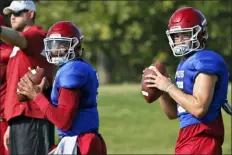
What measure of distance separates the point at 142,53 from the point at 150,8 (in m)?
7.76

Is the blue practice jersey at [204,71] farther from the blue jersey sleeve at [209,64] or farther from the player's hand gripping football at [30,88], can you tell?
the player's hand gripping football at [30,88]

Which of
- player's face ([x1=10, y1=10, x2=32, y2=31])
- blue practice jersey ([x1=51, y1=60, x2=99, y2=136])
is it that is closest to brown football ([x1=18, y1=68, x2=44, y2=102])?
blue practice jersey ([x1=51, y1=60, x2=99, y2=136])

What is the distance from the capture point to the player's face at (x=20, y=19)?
8.14 m

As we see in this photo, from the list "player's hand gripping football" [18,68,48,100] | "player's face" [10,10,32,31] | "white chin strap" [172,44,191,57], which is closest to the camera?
"white chin strap" [172,44,191,57]

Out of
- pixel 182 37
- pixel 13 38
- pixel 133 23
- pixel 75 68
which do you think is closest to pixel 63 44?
pixel 75 68

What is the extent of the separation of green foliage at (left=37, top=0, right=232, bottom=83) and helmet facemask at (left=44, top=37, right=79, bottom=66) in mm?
27848

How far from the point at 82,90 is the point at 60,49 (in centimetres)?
37

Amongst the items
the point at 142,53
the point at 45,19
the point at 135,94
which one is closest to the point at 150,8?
the point at 45,19

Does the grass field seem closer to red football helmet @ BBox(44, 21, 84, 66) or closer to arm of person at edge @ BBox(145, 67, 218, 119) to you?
red football helmet @ BBox(44, 21, 84, 66)

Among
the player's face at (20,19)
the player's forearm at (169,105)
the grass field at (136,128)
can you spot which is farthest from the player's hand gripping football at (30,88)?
the grass field at (136,128)

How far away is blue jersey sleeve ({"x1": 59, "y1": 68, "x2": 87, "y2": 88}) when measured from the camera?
593 cm

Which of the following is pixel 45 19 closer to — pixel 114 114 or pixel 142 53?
pixel 142 53

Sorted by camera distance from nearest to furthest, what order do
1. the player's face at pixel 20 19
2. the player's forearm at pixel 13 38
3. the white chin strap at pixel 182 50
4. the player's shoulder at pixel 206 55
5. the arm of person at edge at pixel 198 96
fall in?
the arm of person at edge at pixel 198 96
the player's shoulder at pixel 206 55
the white chin strap at pixel 182 50
the player's forearm at pixel 13 38
the player's face at pixel 20 19

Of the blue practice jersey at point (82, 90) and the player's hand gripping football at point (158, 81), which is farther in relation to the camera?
the blue practice jersey at point (82, 90)
